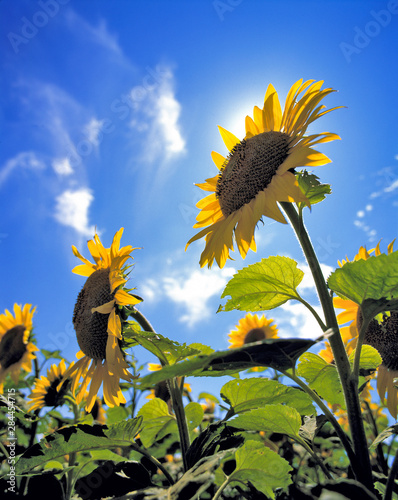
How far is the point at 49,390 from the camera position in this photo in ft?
12.6

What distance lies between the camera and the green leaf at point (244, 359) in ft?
3.10

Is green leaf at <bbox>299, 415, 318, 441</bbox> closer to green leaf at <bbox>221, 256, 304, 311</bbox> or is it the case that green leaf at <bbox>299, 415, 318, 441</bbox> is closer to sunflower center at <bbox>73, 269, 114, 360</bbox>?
green leaf at <bbox>221, 256, 304, 311</bbox>

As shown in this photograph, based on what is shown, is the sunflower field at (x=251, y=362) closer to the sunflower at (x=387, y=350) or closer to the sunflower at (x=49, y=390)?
the sunflower at (x=387, y=350)

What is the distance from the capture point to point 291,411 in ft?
4.21

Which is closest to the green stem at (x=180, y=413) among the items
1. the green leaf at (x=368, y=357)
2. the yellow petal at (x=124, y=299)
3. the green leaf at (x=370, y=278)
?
the yellow petal at (x=124, y=299)

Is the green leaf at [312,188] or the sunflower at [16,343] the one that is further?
the sunflower at [16,343]

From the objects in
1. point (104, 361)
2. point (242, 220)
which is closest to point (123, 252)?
point (104, 361)

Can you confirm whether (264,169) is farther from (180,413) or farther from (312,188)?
(180,413)

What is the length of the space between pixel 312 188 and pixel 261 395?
88cm

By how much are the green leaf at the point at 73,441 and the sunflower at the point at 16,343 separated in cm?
310

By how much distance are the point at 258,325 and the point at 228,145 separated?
340 cm

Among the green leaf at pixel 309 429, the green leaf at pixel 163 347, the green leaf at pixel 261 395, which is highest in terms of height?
the green leaf at pixel 163 347

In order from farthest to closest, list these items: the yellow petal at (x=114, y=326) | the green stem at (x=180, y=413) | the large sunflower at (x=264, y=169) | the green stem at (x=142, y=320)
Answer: the green stem at (x=142, y=320)
the yellow petal at (x=114, y=326)
the green stem at (x=180, y=413)
the large sunflower at (x=264, y=169)

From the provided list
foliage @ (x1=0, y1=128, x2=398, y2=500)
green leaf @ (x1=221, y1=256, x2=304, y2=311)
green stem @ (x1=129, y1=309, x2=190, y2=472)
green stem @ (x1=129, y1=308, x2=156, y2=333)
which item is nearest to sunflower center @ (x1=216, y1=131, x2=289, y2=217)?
foliage @ (x1=0, y1=128, x2=398, y2=500)
